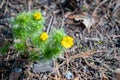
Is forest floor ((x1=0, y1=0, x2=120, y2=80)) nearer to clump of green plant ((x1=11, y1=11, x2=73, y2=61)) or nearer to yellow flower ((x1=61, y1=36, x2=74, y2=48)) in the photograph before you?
clump of green plant ((x1=11, y1=11, x2=73, y2=61))

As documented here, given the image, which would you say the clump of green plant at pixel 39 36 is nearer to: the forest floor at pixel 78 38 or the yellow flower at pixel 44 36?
the yellow flower at pixel 44 36

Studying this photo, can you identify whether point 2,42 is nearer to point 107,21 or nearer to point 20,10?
point 20,10

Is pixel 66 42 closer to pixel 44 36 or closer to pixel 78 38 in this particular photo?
pixel 44 36

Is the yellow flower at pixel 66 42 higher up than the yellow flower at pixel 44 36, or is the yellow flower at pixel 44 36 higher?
the yellow flower at pixel 44 36

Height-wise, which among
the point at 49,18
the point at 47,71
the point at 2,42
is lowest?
the point at 47,71

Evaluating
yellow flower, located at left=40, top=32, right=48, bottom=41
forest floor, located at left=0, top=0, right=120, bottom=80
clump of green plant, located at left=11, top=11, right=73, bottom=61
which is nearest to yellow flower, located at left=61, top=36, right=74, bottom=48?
clump of green plant, located at left=11, top=11, right=73, bottom=61

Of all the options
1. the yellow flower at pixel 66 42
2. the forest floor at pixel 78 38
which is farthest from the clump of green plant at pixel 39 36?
the forest floor at pixel 78 38

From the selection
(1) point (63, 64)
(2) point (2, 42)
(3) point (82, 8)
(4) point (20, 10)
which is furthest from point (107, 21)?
(2) point (2, 42)

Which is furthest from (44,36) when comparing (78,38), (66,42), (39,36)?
(78,38)
